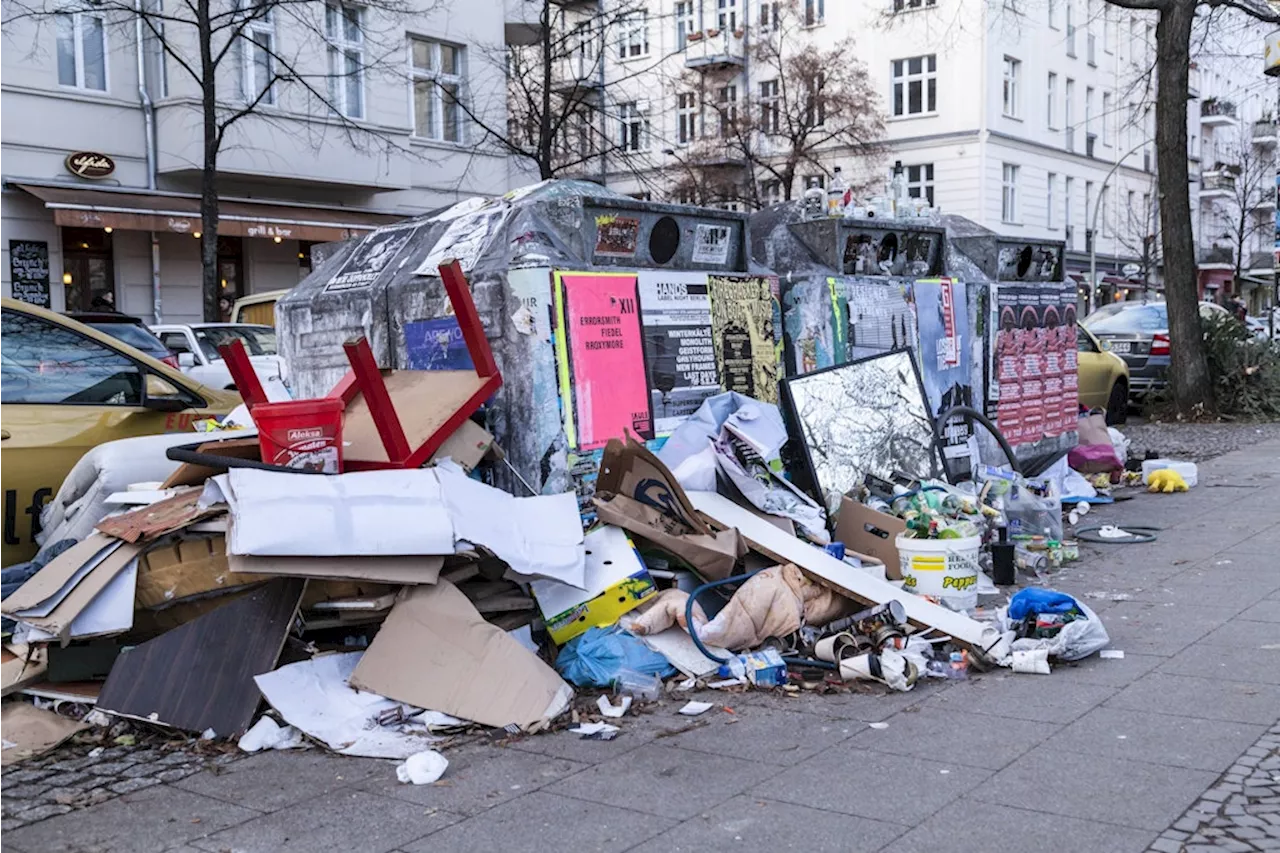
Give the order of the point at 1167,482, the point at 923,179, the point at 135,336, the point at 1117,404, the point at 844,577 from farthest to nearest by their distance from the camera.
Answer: the point at 923,179 < the point at 1117,404 < the point at 135,336 < the point at 1167,482 < the point at 844,577

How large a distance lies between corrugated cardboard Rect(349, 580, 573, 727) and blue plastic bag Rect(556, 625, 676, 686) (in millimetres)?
290

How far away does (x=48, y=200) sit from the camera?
59.3ft

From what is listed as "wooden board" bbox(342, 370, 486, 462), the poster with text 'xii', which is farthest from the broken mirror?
"wooden board" bbox(342, 370, 486, 462)

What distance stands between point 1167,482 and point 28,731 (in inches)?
368

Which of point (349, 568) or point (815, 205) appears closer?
point (349, 568)

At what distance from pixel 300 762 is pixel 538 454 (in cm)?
229

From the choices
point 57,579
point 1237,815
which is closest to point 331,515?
point 57,579

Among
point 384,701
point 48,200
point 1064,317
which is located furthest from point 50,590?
point 48,200

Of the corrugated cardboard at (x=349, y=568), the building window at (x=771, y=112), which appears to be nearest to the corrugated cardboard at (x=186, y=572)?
the corrugated cardboard at (x=349, y=568)

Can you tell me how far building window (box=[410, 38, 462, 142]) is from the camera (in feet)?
79.7

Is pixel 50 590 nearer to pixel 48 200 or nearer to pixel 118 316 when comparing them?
pixel 118 316

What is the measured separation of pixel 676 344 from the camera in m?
7.06

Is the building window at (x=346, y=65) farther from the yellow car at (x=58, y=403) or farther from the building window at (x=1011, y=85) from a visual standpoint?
the building window at (x=1011, y=85)

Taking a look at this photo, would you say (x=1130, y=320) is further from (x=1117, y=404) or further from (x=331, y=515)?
(x=331, y=515)
